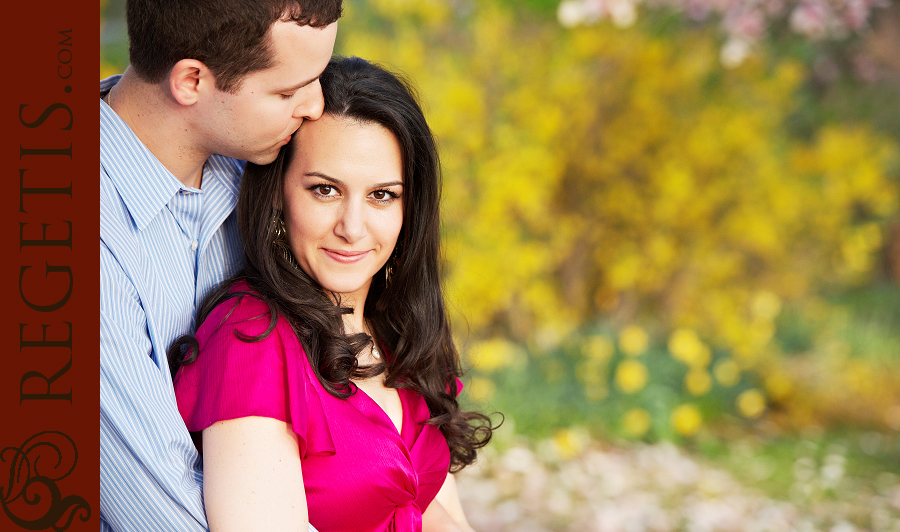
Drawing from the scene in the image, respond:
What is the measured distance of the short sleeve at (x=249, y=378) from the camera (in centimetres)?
141

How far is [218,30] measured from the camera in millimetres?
1425

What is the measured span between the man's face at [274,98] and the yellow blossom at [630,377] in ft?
10.2

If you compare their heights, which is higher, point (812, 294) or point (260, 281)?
point (812, 294)

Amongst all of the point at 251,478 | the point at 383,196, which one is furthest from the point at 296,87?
the point at 251,478

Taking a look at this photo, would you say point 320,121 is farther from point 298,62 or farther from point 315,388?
point 315,388

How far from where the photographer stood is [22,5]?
4.14 ft

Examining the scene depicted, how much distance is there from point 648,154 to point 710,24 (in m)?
0.85

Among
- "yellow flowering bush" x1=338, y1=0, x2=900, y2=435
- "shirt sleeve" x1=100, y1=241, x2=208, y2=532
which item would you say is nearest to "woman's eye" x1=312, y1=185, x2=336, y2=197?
"shirt sleeve" x1=100, y1=241, x2=208, y2=532

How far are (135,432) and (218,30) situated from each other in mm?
742

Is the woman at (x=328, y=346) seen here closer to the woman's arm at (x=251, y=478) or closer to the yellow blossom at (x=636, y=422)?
the woman's arm at (x=251, y=478)

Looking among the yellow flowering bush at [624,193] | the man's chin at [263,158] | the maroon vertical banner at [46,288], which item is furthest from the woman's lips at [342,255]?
the yellow flowering bush at [624,193]

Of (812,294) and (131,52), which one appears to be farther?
(812,294)

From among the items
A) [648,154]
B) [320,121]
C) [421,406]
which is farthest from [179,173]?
[648,154]

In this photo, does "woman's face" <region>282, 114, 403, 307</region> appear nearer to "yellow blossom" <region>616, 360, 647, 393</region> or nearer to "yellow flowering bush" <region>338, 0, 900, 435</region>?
"yellow flowering bush" <region>338, 0, 900, 435</region>
